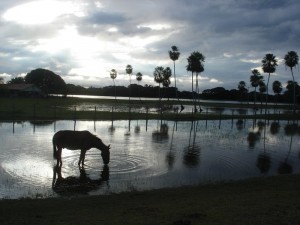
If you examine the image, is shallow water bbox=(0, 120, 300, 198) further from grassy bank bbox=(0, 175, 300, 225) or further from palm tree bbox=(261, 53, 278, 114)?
palm tree bbox=(261, 53, 278, 114)

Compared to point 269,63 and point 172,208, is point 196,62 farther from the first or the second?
point 172,208

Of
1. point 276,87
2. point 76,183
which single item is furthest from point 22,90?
point 276,87

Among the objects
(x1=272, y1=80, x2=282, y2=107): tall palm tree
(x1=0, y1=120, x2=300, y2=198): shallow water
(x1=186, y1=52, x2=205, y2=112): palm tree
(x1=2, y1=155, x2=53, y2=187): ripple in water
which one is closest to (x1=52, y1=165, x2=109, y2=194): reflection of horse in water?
(x1=0, y1=120, x2=300, y2=198): shallow water

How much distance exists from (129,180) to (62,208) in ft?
16.4

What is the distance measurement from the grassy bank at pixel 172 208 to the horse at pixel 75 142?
5.78 m

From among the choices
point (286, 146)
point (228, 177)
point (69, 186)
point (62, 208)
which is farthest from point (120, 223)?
point (286, 146)

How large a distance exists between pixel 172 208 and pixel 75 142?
8.76 meters

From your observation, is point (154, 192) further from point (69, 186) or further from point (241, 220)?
point (241, 220)

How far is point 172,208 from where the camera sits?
9820mm

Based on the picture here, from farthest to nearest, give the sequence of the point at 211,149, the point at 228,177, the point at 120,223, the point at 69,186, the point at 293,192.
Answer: the point at 211,149, the point at 228,177, the point at 69,186, the point at 293,192, the point at 120,223

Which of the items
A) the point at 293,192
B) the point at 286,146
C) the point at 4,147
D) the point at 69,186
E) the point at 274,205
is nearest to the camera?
the point at 274,205

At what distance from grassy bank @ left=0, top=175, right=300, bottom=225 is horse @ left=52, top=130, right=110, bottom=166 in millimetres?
5779

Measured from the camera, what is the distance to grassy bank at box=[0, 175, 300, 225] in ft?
27.8

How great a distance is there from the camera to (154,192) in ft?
40.7
